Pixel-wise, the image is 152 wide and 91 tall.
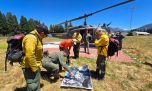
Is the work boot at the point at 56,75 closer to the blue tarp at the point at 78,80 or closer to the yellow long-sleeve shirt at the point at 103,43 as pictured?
the blue tarp at the point at 78,80

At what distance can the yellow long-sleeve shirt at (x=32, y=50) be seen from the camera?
16.0 feet

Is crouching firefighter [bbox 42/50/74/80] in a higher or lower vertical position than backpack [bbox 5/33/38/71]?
lower

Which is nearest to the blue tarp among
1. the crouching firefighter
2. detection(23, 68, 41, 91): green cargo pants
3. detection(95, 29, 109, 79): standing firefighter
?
the crouching firefighter

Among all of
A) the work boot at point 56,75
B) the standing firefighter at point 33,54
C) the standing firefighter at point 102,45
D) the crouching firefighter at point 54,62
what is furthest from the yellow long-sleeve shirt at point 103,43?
the standing firefighter at point 33,54

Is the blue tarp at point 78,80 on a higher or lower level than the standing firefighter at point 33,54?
lower

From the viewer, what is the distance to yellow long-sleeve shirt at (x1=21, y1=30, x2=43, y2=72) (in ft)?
16.0

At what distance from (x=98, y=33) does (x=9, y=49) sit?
142 inches

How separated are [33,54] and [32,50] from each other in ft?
0.36

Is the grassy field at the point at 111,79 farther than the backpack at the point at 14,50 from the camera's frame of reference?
Yes

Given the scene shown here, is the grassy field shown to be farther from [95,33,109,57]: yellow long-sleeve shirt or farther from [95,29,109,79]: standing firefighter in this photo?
[95,33,109,57]: yellow long-sleeve shirt

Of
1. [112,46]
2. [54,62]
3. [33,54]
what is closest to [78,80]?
[54,62]

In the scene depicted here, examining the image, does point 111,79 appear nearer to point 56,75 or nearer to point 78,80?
point 78,80

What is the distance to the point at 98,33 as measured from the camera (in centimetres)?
814

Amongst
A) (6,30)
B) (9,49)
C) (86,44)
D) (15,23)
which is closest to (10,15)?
(15,23)
